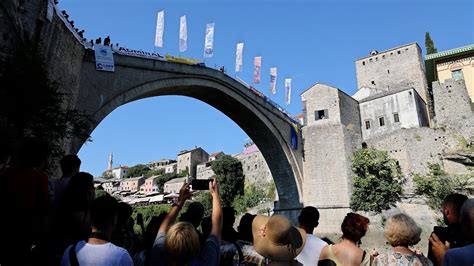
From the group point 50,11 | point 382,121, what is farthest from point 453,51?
point 50,11

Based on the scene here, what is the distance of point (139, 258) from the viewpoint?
10.8 ft

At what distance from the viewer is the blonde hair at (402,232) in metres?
2.89

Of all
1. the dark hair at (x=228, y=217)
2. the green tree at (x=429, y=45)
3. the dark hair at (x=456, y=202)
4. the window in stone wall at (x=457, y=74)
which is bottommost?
the dark hair at (x=228, y=217)

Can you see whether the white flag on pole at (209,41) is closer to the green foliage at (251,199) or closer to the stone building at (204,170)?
the green foliage at (251,199)

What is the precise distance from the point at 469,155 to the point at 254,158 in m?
25.0

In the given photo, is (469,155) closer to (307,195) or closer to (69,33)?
(307,195)

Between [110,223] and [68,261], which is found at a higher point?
[110,223]

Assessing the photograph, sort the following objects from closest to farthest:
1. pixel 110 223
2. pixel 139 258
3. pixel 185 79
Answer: pixel 110 223 < pixel 139 258 < pixel 185 79

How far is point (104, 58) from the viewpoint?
49.2ft

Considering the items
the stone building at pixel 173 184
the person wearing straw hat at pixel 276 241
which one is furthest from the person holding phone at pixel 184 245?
the stone building at pixel 173 184

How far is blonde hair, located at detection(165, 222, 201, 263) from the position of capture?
238 cm

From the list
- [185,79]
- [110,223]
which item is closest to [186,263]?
[110,223]

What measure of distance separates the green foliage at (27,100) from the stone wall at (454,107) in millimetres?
26109

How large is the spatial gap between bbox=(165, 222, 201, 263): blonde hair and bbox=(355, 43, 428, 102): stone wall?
37.0 metres
